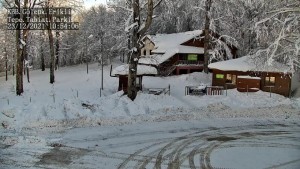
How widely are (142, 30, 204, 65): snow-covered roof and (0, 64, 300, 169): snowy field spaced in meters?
22.1

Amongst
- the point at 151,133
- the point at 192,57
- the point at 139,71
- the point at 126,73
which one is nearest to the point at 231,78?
the point at 139,71

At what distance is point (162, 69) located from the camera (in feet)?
159

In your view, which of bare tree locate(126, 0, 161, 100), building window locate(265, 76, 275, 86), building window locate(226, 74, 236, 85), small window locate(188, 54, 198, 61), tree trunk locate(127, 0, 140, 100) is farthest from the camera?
small window locate(188, 54, 198, 61)

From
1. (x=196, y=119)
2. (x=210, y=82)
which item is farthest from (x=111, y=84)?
(x=196, y=119)

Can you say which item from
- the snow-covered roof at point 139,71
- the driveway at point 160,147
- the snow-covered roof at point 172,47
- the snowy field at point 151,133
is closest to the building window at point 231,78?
the snow-covered roof at point 139,71

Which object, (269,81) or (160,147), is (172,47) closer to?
(269,81)

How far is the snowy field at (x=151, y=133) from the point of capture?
45.0 ft

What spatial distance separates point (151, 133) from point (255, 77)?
20.3 m

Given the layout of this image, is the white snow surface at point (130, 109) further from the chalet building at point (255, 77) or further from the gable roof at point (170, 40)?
the gable roof at point (170, 40)

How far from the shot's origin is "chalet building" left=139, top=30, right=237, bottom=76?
48.1 m

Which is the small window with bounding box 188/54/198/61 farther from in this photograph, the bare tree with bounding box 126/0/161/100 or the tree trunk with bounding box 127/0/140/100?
the tree trunk with bounding box 127/0/140/100

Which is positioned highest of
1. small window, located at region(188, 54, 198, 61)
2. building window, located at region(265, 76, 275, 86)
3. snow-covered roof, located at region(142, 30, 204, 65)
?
snow-covered roof, located at region(142, 30, 204, 65)

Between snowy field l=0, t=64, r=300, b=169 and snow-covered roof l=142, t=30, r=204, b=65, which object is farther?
snow-covered roof l=142, t=30, r=204, b=65

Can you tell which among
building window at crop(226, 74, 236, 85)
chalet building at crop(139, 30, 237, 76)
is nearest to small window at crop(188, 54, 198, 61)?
chalet building at crop(139, 30, 237, 76)
